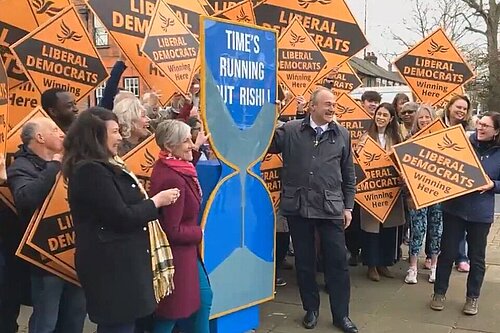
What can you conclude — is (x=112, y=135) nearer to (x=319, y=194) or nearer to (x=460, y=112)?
(x=319, y=194)

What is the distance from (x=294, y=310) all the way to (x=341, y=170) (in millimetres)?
1345

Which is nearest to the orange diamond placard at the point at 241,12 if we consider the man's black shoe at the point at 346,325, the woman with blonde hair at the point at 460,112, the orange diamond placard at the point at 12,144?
A: the woman with blonde hair at the point at 460,112

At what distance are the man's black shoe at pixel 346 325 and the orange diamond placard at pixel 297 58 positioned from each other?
2180 mm

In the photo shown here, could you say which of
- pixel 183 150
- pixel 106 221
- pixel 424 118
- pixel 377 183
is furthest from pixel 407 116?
pixel 106 221

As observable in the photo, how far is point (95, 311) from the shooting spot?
3.11m

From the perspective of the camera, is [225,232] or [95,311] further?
[225,232]

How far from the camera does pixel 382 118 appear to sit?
A: 617 centimetres

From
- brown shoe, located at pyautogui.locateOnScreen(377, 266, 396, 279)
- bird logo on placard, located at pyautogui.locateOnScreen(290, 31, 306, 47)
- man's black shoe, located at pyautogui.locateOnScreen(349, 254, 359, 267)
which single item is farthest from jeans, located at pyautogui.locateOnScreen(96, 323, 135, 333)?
man's black shoe, located at pyautogui.locateOnScreen(349, 254, 359, 267)

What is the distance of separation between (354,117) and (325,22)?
41.9 inches

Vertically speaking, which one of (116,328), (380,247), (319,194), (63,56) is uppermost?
(63,56)

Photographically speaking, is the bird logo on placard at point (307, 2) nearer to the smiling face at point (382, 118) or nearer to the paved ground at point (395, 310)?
the smiling face at point (382, 118)

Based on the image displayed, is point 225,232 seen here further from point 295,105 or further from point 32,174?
point 295,105


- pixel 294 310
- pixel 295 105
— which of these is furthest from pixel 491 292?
pixel 295 105

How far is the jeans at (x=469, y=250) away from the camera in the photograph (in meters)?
5.02
